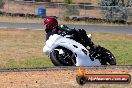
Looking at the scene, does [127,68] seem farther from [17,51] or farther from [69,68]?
[17,51]

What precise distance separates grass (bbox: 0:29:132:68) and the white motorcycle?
2.99m

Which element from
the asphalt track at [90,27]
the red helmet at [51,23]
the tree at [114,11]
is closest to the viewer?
the red helmet at [51,23]

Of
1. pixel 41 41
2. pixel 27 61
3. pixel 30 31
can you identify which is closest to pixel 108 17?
pixel 30 31

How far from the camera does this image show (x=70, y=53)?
1343cm

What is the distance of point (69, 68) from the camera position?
11758 millimetres

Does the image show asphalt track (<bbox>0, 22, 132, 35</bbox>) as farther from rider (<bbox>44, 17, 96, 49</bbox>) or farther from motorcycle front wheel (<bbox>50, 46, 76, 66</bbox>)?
motorcycle front wheel (<bbox>50, 46, 76, 66</bbox>)

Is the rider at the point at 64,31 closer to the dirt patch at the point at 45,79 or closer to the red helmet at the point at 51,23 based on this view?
the red helmet at the point at 51,23

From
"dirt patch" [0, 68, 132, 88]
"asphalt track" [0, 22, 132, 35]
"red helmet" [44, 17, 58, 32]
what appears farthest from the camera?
"asphalt track" [0, 22, 132, 35]

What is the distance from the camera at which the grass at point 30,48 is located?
17.8 meters

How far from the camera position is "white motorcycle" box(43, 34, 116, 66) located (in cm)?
1309

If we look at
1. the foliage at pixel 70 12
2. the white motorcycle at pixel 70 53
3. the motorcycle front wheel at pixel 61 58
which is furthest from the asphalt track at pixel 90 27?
the motorcycle front wheel at pixel 61 58

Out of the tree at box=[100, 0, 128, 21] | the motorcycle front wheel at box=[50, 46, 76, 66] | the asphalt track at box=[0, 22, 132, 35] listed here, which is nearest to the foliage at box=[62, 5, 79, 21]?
the tree at box=[100, 0, 128, 21]

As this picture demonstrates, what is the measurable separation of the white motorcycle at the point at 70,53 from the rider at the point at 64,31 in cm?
17

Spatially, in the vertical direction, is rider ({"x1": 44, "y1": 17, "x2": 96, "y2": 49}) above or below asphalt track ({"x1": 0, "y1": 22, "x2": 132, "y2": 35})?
above
